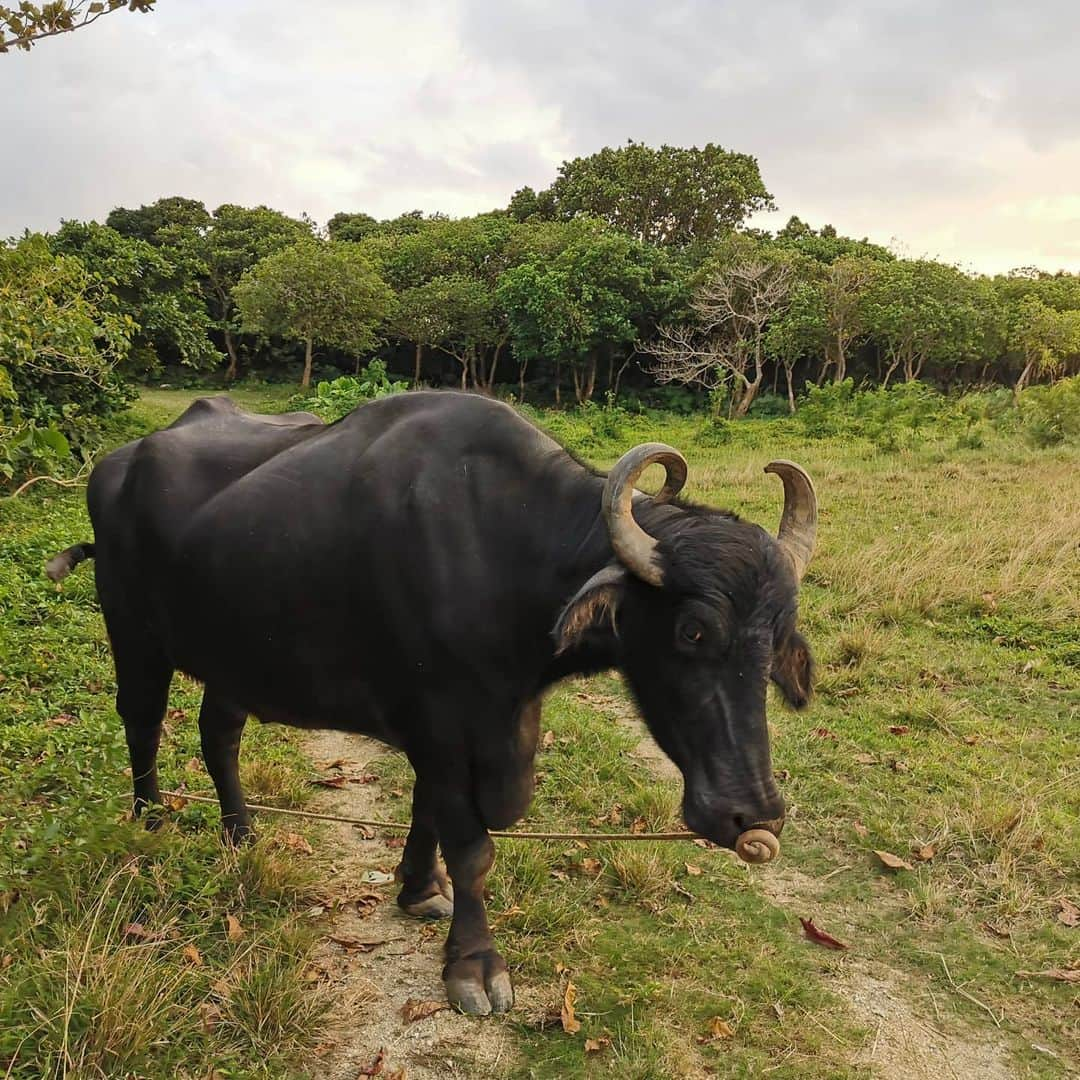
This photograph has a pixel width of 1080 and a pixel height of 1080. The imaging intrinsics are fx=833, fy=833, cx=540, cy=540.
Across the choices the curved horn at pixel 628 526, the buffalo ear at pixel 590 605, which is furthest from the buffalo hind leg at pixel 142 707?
the curved horn at pixel 628 526

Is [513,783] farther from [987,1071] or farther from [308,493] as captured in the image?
[987,1071]

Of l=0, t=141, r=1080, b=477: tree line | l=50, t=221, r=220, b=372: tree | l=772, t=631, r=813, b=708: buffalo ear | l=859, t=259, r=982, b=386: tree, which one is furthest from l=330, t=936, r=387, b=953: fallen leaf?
l=859, t=259, r=982, b=386: tree

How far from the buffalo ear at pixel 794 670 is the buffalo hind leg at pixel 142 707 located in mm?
2692

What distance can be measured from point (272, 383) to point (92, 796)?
111ft

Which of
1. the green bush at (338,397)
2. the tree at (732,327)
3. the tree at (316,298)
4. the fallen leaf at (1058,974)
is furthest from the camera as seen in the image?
the tree at (316,298)

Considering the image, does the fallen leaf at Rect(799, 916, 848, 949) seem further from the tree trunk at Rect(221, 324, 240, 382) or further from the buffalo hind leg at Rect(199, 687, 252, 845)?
the tree trunk at Rect(221, 324, 240, 382)

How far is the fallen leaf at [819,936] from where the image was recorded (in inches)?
134

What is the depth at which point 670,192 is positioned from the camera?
117ft

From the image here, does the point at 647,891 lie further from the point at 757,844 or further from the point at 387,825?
the point at 757,844

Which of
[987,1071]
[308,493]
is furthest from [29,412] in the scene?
[987,1071]

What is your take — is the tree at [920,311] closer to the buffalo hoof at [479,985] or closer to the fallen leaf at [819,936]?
the fallen leaf at [819,936]

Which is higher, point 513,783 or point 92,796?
point 513,783

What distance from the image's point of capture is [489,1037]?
2863 millimetres

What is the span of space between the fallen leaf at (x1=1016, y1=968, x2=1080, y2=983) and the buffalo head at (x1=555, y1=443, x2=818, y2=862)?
65.7 inches
